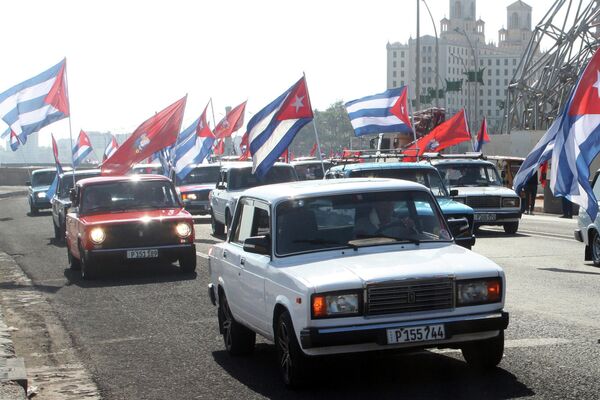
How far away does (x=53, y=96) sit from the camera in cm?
3036

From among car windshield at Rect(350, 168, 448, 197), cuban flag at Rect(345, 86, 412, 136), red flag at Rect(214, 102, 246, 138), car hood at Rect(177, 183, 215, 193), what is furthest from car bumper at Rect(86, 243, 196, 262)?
red flag at Rect(214, 102, 246, 138)

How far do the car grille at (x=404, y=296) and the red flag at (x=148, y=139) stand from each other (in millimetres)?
19786

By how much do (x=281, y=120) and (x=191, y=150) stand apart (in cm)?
1495

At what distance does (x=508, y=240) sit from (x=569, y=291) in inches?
375

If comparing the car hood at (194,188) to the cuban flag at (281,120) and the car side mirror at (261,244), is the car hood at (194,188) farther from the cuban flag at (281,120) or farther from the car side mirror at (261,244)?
the car side mirror at (261,244)

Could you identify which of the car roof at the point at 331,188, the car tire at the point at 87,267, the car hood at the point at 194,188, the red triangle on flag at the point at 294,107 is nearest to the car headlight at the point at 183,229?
the car tire at the point at 87,267

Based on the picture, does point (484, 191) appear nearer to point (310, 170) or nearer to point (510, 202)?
point (510, 202)

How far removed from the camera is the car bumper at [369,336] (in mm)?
7574

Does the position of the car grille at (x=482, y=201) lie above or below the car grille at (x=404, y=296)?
below

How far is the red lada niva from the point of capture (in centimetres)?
1725

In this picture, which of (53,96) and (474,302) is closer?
(474,302)

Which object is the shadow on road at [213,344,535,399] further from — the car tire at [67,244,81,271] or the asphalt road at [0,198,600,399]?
the car tire at [67,244,81,271]

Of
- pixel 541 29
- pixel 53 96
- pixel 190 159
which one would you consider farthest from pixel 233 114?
pixel 541 29

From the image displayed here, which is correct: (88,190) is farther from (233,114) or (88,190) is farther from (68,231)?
(233,114)
